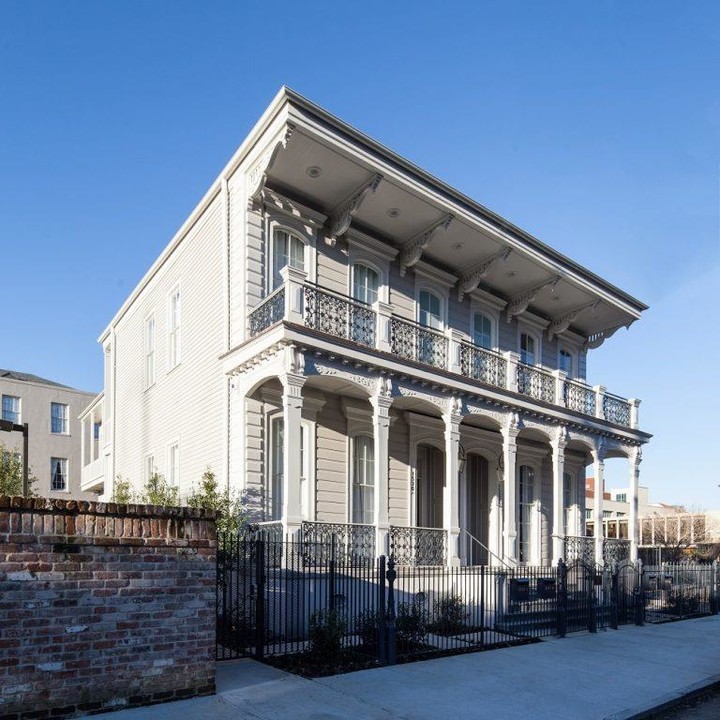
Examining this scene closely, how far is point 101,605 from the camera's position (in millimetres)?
7332

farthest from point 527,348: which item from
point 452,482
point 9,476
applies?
point 9,476

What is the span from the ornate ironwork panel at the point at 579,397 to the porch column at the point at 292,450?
382 inches

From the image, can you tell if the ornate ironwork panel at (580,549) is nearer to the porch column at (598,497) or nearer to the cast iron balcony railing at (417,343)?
the porch column at (598,497)

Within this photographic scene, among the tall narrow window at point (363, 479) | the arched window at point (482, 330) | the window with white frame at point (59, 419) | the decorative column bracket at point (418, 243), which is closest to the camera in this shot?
the tall narrow window at point (363, 479)

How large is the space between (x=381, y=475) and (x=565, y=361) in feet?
37.5

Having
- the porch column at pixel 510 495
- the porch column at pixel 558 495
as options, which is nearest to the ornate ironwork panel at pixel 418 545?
the porch column at pixel 510 495

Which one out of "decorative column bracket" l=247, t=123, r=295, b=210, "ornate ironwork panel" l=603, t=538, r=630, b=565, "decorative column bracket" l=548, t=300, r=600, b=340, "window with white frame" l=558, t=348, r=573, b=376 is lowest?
"ornate ironwork panel" l=603, t=538, r=630, b=565

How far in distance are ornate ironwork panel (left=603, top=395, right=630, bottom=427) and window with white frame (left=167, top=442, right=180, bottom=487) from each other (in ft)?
40.1

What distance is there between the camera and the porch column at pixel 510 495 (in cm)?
1716

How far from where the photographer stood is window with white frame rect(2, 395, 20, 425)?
1577 inches

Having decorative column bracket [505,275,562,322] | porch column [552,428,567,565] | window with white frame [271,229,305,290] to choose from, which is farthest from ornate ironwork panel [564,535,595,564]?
window with white frame [271,229,305,290]

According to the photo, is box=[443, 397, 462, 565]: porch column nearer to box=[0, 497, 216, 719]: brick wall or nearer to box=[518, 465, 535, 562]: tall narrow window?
box=[518, 465, 535, 562]: tall narrow window

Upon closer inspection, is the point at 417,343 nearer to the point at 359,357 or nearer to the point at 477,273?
the point at 359,357

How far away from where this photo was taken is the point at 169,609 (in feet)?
25.7
